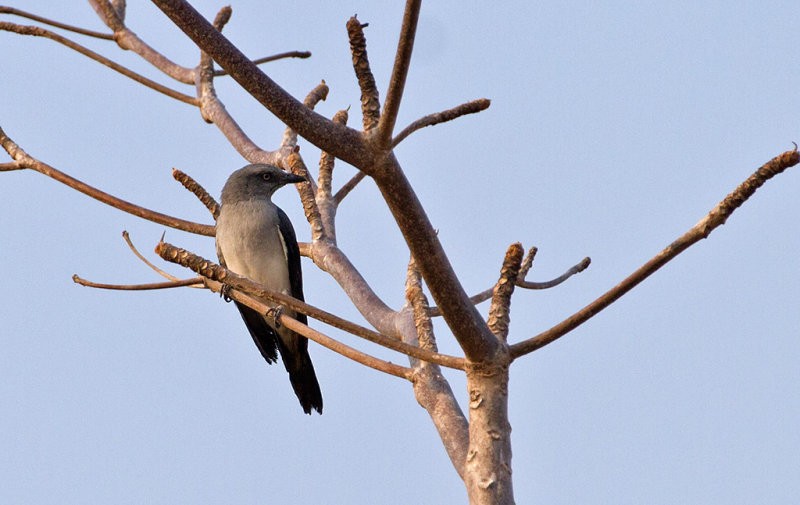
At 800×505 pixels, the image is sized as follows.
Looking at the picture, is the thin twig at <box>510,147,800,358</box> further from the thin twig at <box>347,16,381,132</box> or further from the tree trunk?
the thin twig at <box>347,16,381,132</box>

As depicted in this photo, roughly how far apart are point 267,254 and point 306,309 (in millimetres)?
4510

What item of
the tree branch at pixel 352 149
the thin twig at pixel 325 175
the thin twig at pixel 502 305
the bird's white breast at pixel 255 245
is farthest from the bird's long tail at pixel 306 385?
the tree branch at pixel 352 149

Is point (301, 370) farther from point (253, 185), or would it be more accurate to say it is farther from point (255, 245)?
point (253, 185)

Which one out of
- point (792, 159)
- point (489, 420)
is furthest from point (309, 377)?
point (792, 159)

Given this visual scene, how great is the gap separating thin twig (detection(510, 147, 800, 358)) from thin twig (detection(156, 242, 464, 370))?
0.28 meters

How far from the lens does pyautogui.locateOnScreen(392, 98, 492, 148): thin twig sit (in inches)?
122

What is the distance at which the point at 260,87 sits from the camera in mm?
2918

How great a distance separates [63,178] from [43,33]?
240cm

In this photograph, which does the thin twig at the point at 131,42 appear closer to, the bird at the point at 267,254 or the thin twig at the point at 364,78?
the bird at the point at 267,254

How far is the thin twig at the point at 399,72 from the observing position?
2787 millimetres

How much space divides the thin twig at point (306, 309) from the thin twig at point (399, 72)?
30.3 inches

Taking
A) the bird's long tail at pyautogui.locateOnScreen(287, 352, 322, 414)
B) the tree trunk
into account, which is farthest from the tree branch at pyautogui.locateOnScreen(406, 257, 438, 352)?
the bird's long tail at pyautogui.locateOnScreen(287, 352, 322, 414)

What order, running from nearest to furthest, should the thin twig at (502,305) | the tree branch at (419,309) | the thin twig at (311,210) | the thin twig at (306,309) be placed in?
the thin twig at (306,309) < the thin twig at (502,305) < the tree branch at (419,309) < the thin twig at (311,210)

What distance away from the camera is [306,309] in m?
3.52
